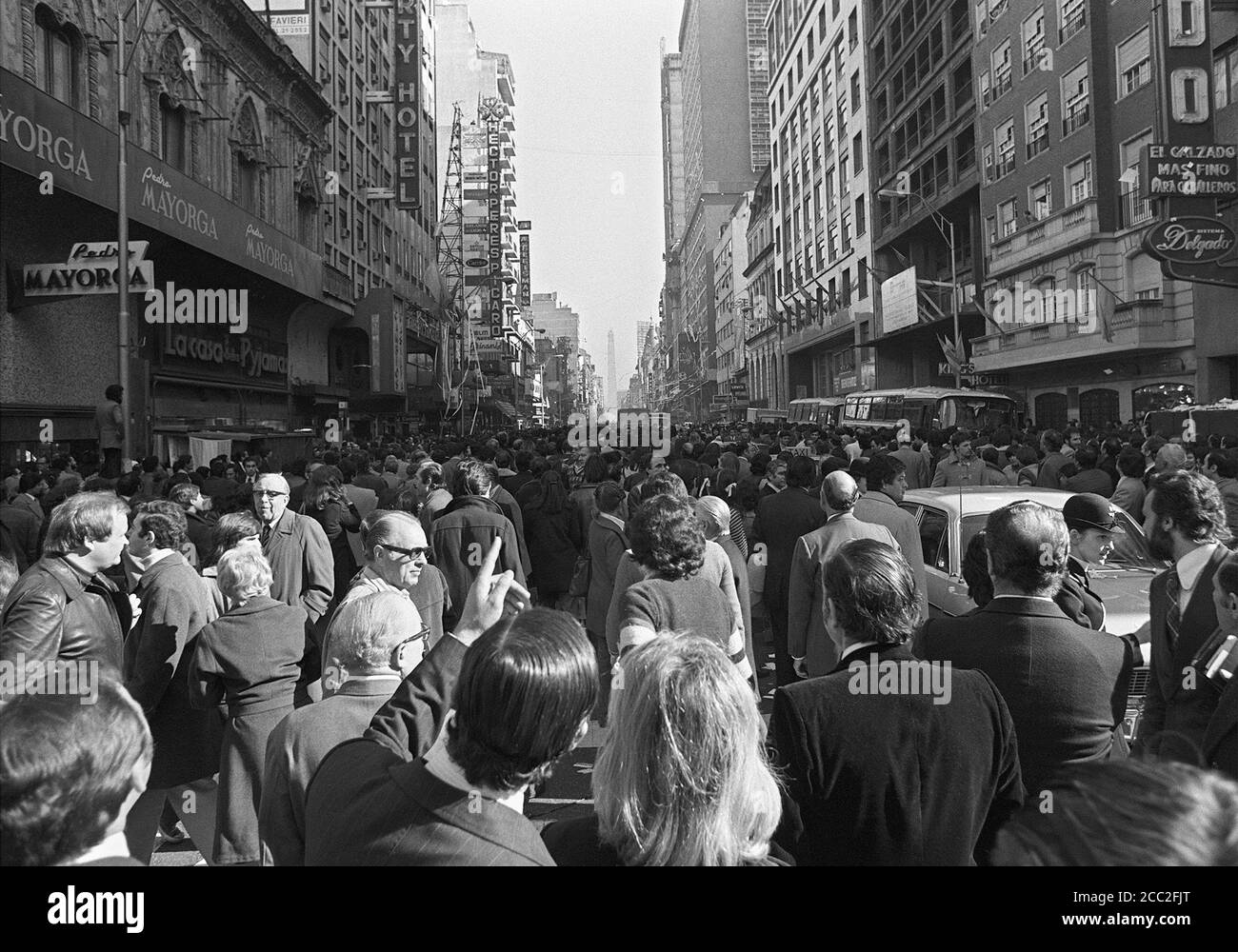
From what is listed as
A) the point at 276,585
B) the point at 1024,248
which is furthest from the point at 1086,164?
the point at 276,585

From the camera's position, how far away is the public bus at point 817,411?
46219 mm

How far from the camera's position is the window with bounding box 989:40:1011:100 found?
36281 millimetres

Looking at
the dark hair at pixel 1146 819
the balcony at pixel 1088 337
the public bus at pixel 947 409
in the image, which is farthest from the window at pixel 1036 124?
the dark hair at pixel 1146 819

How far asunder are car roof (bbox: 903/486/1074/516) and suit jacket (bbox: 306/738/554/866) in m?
5.68

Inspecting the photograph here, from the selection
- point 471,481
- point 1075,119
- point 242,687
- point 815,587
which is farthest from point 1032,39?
point 242,687

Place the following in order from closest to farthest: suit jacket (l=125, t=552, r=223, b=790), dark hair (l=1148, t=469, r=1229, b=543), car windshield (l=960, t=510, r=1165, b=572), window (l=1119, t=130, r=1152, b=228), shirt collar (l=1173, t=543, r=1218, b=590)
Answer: shirt collar (l=1173, t=543, r=1218, b=590), dark hair (l=1148, t=469, r=1229, b=543), suit jacket (l=125, t=552, r=223, b=790), car windshield (l=960, t=510, r=1165, b=572), window (l=1119, t=130, r=1152, b=228)

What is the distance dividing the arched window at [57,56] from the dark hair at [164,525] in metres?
16.6

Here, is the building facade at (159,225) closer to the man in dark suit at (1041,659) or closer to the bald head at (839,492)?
the bald head at (839,492)

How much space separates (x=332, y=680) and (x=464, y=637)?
2.21 ft

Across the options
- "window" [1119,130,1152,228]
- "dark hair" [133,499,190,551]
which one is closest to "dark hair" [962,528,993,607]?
"dark hair" [133,499,190,551]

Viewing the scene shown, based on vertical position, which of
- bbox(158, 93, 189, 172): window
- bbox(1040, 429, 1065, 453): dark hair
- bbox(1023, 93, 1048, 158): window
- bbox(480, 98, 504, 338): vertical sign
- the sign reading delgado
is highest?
bbox(480, 98, 504, 338): vertical sign

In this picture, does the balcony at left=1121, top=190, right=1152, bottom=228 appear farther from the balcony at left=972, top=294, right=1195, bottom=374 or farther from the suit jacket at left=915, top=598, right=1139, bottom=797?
the suit jacket at left=915, top=598, right=1139, bottom=797

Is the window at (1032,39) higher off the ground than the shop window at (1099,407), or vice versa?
the window at (1032,39)

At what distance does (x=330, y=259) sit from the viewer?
37.2m
